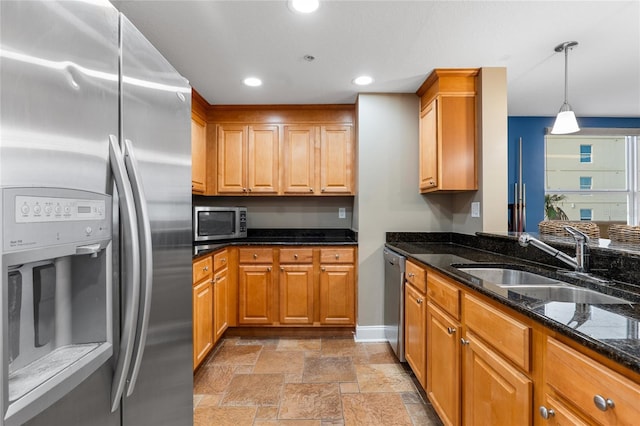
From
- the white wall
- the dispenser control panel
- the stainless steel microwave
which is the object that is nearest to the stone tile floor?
the white wall

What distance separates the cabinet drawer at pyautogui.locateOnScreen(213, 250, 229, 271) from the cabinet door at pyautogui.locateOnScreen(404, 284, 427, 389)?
1.56 metres

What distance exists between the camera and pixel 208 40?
213cm

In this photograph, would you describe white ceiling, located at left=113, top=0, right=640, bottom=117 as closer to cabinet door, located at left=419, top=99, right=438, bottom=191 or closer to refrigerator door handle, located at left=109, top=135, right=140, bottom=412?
cabinet door, located at left=419, top=99, right=438, bottom=191

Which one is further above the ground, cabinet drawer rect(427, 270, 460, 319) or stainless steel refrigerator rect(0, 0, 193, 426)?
stainless steel refrigerator rect(0, 0, 193, 426)

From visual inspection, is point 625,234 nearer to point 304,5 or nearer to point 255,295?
point 304,5

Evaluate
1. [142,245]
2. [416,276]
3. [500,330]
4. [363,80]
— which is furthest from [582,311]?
[363,80]

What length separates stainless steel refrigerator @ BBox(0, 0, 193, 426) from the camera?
0.56 meters

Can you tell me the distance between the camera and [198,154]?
320 centimetres

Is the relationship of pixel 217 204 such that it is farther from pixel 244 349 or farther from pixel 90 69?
pixel 90 69

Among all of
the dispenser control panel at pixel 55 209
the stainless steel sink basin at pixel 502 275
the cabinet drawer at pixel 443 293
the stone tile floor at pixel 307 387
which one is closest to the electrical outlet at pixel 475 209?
the stainless steel sink basin at pixel 502 275

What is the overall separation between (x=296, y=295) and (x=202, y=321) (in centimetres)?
97

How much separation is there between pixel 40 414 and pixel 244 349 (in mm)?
2434

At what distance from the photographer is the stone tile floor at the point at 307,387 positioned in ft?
6.25

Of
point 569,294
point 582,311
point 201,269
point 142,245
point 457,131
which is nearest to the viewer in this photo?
point 142,245
